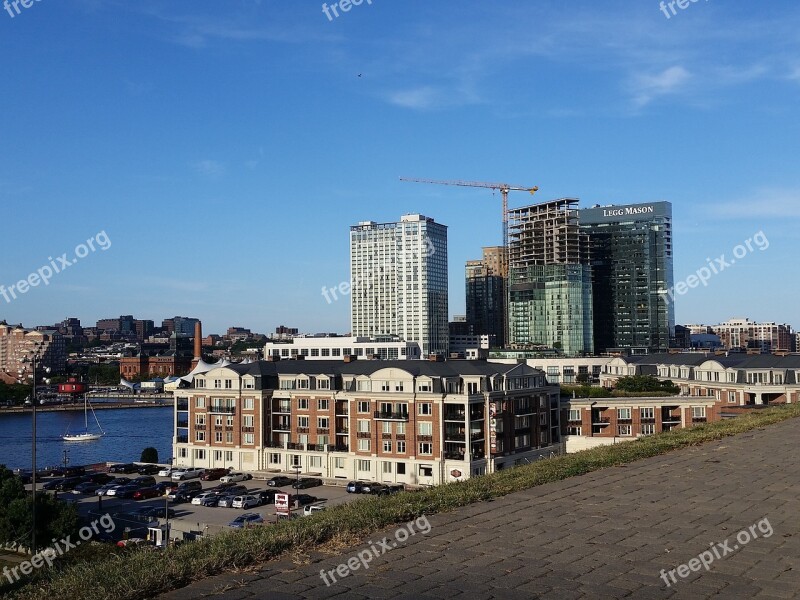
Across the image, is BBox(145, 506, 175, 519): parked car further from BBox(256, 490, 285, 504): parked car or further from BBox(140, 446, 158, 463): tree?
BBox(140, 446, 158, 463): tree

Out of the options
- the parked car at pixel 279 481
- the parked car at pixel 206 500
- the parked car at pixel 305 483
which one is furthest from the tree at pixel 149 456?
the parked car at pixel 206 500

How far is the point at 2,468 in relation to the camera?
152 ft

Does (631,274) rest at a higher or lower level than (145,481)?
higher

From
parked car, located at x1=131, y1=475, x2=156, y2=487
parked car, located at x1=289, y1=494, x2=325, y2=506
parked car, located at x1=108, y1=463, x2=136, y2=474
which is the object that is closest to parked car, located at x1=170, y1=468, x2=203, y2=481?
parked car, located at x1=131, y1=475, x2=156, y2=487

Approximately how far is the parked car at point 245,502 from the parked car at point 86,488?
54.6 feet

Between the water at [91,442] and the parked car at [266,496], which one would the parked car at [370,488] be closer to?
the parked car at [266,496]

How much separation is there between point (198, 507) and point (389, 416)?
15356mm

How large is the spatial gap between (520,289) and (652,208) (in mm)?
39820

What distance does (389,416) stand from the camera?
2248 inches

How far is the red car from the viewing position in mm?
55250

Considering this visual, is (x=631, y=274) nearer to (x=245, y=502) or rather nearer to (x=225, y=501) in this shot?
(x=225, y=501)

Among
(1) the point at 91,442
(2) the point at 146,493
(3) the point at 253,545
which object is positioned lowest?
(1) the point at 91,442

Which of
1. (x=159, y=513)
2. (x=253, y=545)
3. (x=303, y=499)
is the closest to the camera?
(x=253, y=545)

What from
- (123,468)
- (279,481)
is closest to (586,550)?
(279,481)
